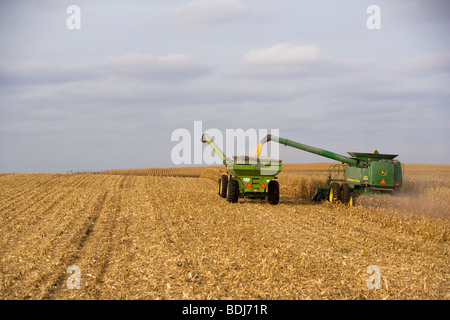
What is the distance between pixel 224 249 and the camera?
8484 mm

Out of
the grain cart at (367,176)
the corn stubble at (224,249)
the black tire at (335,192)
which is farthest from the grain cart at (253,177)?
the grain cart at (367,176)

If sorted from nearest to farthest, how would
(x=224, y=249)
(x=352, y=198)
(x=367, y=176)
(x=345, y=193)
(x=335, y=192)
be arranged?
1. (x=224, y=249)
2. (x=367, y=176)
3. (x=352, y=198)
4. (x=345, y=193)
5. (x=335, y=192)

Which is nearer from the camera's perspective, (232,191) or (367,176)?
(367,176)

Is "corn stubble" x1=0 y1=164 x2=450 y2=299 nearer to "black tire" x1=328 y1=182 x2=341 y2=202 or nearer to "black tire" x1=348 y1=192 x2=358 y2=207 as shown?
"black tire" x1=348 y1=192 x2=358 y2=207

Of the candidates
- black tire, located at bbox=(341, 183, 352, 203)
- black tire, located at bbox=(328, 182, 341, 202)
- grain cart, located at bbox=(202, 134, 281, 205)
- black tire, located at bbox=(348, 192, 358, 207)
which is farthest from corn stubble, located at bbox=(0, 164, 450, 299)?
black tire, located at bbox=(328, 182, 341, 202)

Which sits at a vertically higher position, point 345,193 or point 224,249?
point 345,193

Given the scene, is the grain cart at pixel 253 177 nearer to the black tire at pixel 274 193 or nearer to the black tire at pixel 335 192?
the black tire at pixel 274 193

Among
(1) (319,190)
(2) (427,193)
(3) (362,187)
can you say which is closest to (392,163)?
(3) (362,187)

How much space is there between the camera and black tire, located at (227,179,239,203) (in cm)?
1633

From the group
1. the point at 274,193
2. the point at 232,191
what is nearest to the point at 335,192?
the point at 274,193

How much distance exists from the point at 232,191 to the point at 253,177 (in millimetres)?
976

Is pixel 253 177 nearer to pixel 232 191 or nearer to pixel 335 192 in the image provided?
pixel 232 191

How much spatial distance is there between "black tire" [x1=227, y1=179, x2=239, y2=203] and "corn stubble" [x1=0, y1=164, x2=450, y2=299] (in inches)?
21.2

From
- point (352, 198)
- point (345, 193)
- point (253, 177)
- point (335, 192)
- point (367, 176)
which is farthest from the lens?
point (335, 192)
